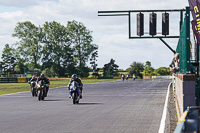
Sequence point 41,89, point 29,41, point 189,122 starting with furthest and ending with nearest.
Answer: point 29,41
point 41,89
point 189,122

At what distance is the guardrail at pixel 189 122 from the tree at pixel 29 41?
92.8m

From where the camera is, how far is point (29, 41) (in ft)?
319

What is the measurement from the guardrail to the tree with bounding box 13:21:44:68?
92.8 meters

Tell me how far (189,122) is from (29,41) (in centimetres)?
9419

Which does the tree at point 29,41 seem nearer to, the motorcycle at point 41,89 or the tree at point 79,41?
the tree at point 79,41

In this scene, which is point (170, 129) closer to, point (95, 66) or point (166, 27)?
point (166, 27)

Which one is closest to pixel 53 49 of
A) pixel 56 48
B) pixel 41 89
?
pixel 56 48

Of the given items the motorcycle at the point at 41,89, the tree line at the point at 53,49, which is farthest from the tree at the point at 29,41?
the motorcycle at the point at 41,89

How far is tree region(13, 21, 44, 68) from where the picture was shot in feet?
317

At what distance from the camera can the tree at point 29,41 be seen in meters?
96.6

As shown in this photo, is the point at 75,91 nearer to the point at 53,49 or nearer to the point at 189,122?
the point at 189,122

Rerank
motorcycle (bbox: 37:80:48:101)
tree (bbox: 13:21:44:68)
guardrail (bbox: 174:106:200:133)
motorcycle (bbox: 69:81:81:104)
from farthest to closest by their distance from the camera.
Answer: tree (bbox: 13:21:44:68) → motorcycle (bbox: 37:80:48:101) → motorcycle (bbox: 69:81:81:104) → guardrail (bbox: 174:106:200:133)

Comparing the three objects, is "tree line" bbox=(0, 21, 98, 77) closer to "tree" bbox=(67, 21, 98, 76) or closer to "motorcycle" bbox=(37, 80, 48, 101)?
"tree" bbox=(67, 21, 98, 76)

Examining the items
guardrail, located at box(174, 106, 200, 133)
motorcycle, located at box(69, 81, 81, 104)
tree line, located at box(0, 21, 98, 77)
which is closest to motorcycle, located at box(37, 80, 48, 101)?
motorcycle, located at box(69, 81, 81, 104)
